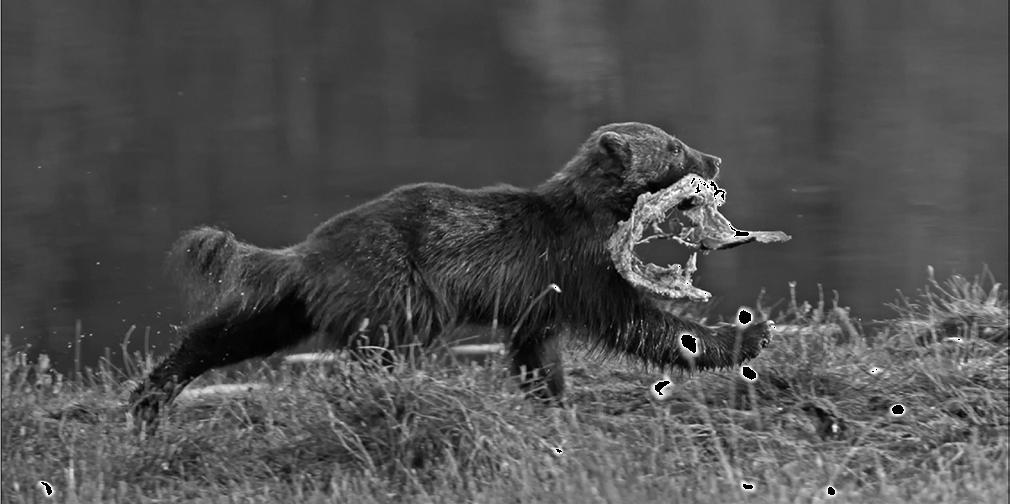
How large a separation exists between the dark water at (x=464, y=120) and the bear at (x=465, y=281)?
1.70 meters

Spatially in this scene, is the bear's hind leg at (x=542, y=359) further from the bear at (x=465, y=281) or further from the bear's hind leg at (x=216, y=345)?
the bear's hind leg at (x=216, y=345)

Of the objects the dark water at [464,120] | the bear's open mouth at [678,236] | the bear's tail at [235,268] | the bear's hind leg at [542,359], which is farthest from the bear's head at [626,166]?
the dark water at [464,120]

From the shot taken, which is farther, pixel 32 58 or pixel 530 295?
pixel 32 58

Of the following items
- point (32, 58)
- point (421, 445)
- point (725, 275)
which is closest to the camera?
point (421, 445)

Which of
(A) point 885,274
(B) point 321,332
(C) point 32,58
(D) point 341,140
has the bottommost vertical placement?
(A) point 885,274

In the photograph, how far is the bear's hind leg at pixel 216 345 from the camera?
6186 millimetres

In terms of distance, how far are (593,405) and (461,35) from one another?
8.89 feet

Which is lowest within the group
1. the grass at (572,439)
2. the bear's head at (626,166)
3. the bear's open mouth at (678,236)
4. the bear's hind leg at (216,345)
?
the grass at (572,439)

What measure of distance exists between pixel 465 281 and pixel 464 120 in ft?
7.16

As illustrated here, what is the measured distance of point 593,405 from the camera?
626 centimetres

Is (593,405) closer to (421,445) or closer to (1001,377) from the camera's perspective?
(421,445)

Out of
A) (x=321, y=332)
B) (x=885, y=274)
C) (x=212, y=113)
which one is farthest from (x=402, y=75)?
(x=885, y=274)

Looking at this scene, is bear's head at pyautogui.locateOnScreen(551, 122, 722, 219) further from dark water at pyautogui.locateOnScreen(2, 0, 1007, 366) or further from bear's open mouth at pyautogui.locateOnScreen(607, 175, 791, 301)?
dark water at pyautogui.locateOnScreen(2, 0, 1007, 366)

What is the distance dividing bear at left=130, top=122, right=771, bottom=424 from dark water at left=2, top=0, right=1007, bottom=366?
66.9 inches
